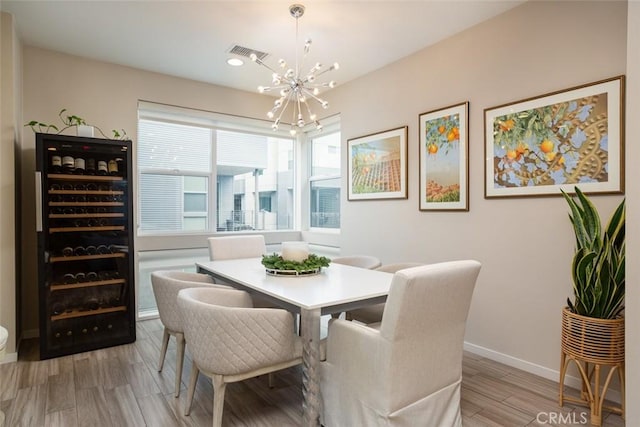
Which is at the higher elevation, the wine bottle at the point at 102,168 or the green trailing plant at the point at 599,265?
the wine bottle at the point at 102,168

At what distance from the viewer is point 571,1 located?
2.42 metres

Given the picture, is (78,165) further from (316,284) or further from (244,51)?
(316,284)

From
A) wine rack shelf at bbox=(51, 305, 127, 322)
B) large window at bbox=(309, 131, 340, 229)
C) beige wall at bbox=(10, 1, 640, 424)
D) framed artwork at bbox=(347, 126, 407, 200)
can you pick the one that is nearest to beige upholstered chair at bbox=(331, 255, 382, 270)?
beige wall at bbox=(10, 1, 640, 424)

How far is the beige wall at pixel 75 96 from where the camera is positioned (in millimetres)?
3322

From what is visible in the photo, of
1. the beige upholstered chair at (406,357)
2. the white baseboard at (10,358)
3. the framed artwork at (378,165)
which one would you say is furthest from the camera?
the framed artwork at (378,165)

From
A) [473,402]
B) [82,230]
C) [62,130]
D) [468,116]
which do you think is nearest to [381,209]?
[468,116]

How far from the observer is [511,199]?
2732 mm

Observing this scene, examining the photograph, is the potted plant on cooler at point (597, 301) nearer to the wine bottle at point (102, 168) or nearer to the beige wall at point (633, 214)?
the beige wall at point (633, 214)

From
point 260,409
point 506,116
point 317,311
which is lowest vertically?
point 260,409

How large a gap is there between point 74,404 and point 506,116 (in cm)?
358

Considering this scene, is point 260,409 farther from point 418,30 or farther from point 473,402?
point 418,30

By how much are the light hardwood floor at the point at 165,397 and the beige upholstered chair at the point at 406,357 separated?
0.19 meters

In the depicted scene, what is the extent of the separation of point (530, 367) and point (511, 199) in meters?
1.24

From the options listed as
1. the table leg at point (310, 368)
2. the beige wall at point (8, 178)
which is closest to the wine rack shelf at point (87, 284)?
the beige wall at point (8, 178)
